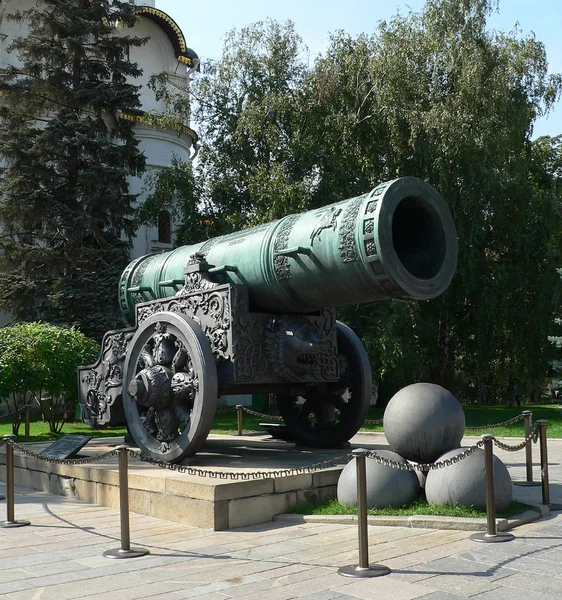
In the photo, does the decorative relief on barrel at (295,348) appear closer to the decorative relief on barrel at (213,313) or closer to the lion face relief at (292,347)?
the lion face relief at (292,347)

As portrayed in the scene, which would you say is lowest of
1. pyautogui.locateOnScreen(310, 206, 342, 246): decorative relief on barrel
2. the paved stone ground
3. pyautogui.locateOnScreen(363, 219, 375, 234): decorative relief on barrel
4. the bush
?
the paved stone ground

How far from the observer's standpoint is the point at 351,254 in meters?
6.37

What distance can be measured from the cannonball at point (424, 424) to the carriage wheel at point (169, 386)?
63.4 inches

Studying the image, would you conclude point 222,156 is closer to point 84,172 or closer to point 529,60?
point 84,172

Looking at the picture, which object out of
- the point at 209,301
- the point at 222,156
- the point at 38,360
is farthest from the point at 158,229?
the point at 209,301

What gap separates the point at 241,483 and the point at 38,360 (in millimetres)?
8511

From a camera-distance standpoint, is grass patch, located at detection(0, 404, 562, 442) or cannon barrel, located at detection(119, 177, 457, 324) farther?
grass patch, located at detection(0, 404, 562, 442)

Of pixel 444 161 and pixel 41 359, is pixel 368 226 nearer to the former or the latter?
pixel 41 359

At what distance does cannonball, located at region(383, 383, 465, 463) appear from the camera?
627 cm

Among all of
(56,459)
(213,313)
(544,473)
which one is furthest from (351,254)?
(56,459)

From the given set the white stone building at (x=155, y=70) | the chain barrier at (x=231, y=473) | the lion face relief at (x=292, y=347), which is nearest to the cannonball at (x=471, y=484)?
the chain barrier at (x=231, y=473)

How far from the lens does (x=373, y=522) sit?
5.87 metres

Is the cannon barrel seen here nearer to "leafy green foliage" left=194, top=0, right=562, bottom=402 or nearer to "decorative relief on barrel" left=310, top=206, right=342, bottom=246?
"decorative relief on barrel" left=310, top=206, right=342, bottom=246

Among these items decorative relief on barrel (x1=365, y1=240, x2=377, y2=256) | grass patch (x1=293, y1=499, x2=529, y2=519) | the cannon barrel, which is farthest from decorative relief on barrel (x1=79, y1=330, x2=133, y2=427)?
decorative relief on barrel (x1=365, y1=240, x2=377, y2=256)
